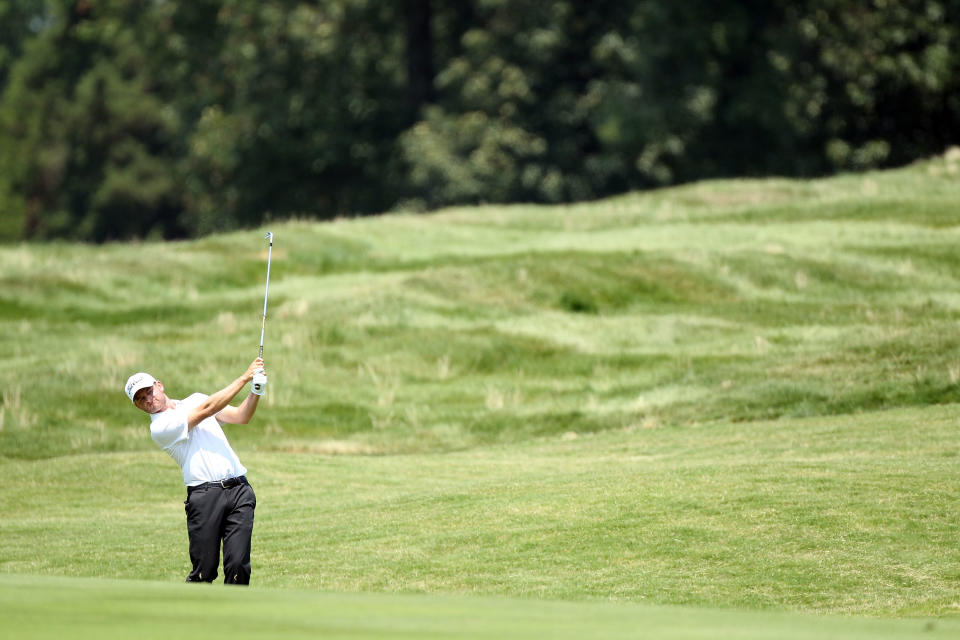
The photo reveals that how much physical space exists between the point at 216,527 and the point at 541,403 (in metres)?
19.1

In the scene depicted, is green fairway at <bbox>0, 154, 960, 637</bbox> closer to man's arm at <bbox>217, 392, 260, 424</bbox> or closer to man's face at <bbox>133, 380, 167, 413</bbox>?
man's arm at <bbox>217, 392, 260, 424</bbox>

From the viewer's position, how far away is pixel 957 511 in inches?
640

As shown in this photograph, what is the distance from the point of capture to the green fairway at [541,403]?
15086mm

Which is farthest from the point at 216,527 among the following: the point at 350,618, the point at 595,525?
the point at 350,618

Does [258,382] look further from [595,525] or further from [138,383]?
[595,525]

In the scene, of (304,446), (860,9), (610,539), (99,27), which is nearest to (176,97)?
(99,27)

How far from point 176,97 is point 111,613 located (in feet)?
261

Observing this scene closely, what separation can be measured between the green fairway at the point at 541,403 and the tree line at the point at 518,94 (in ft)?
36.5

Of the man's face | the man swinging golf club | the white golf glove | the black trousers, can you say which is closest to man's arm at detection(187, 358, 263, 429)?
the man swinging golf club

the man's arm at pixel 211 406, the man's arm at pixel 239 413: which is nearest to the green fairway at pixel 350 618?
the man's arm at pixel 211 406

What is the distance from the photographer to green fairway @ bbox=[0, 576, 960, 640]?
693cm

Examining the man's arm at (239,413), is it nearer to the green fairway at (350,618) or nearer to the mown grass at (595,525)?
the mown grass at (595,525)

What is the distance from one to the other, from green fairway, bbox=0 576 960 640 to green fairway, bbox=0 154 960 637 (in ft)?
0.33

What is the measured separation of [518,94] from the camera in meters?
68.3
